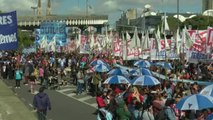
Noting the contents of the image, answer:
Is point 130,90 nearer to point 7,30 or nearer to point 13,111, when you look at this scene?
point 13,111

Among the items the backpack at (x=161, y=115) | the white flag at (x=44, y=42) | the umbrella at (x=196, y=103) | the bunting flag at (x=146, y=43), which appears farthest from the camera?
the white flag at (x=44, y=42)

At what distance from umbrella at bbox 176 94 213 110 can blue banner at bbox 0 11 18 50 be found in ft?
14.2

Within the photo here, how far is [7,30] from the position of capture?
13.7 meters

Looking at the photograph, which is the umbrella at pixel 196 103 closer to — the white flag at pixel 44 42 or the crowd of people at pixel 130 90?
the crowd of people at pixel 130 90

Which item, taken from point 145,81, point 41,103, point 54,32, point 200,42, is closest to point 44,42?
point 54,32

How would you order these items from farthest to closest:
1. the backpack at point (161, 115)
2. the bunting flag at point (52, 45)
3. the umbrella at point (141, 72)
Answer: the bunting flag at point (52, 45) < the umbrella at point (141, 72) < the backpack at point (161, 115)

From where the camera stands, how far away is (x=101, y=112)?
15.2 metres

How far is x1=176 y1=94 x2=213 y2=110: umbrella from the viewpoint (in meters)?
11.6

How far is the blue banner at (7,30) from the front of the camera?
1368 cm

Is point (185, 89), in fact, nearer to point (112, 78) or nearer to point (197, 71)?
point (112, 78)

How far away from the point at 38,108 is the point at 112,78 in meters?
5.05

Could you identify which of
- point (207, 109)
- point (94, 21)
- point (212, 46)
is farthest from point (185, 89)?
point (94, 21)

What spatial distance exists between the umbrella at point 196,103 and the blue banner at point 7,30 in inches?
171

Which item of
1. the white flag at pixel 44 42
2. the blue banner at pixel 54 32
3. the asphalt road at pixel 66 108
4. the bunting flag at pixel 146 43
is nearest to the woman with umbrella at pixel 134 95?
the asphalt road at pixel 66 108
